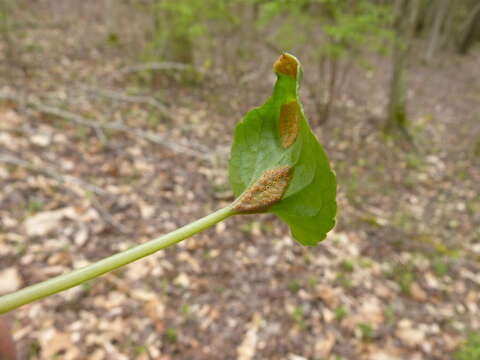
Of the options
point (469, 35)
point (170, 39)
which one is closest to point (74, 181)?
point (170, 39)

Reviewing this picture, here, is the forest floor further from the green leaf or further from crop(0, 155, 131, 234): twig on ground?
the green leaf

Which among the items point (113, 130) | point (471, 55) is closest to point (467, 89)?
point (471, 55)

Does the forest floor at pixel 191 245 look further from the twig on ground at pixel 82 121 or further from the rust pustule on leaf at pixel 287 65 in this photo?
the rust pustule on leaf at pixel 287 65

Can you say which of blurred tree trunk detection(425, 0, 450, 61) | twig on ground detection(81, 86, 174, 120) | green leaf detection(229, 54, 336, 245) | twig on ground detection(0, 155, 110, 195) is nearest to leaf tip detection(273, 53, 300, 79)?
green leaf detection(229, 54, 336, 245)

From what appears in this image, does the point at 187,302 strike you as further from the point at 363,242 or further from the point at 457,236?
the point at 457,236

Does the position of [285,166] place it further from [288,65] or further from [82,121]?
[82,121]

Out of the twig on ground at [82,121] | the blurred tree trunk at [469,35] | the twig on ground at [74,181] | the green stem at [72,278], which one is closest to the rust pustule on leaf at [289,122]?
the green stem at [72,278]

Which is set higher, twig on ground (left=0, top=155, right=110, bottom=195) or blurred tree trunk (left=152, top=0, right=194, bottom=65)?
blurred tree trunk (left=152, top=0, right=194, bottom=65)
